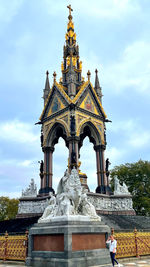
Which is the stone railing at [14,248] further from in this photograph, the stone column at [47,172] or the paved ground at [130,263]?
the stone column at [47,172]

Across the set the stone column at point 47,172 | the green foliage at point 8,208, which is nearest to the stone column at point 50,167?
the stone column at point 47,172

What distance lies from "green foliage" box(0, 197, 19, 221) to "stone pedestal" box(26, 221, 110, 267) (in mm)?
36989

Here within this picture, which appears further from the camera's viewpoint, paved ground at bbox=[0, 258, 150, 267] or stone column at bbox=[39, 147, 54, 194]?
stone column at bbox=[39, 147, 54, 194]

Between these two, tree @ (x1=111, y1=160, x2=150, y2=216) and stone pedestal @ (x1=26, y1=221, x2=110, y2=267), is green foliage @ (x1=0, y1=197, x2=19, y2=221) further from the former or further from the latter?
stone pedestal @ (x1=26, y1=221, x2=110, y2=267)

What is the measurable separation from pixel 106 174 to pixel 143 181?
15.0m

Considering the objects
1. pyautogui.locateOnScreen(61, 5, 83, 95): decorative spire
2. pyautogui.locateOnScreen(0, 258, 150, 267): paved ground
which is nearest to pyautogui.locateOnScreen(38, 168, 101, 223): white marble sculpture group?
pyautogui.locateOnScreen(0, 258, 150, 267): paved ground

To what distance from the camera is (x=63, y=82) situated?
90.3 ft

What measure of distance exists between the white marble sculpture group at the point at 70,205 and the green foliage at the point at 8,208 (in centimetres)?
3680

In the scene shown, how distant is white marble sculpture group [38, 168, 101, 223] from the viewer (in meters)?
8.14

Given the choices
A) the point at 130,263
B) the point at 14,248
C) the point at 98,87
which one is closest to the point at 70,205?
the point at 130,263

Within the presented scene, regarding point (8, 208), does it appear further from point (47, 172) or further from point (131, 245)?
point (131, 245)

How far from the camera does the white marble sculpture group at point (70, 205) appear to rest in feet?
26.7

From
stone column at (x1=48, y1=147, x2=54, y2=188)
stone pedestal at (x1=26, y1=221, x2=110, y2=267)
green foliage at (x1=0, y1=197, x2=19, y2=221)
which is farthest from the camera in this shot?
green foliage at (x1=0, y1=197, x2=19, y2=221)

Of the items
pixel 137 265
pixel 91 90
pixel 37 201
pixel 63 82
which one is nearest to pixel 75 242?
pixel 137 265
